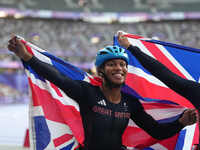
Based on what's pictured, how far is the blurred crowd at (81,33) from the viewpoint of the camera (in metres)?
35.6

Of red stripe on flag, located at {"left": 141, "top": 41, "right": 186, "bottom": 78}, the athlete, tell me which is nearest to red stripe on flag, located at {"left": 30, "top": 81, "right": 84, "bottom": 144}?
the athlete

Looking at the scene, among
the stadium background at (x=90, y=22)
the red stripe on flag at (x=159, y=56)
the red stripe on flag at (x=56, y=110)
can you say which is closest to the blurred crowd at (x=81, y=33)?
the stadium background at (x=90, y=22)

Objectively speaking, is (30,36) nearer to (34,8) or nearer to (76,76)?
(34,8)

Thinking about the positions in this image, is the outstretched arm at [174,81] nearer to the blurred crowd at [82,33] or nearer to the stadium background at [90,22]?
the stadium background at [90,22]

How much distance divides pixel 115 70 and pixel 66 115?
702mm

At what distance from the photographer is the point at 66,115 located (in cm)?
302

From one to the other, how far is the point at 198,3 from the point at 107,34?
11324 millimetres

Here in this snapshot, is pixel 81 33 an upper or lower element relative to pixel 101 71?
upper

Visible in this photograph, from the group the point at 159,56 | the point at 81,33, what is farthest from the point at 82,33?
the point at 159,56

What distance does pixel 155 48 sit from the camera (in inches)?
141

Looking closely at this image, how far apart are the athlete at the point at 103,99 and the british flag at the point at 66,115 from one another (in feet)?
0.85

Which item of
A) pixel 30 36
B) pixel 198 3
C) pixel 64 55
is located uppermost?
pixel 198 3

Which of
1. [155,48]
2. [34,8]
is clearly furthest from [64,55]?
[155,48]

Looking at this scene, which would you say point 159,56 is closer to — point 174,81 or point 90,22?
point 174,81
